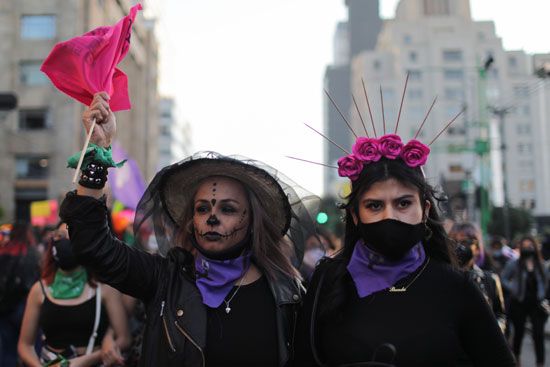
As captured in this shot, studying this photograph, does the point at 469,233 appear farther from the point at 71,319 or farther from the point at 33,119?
the point at 33,119

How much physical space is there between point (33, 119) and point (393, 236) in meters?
37.2

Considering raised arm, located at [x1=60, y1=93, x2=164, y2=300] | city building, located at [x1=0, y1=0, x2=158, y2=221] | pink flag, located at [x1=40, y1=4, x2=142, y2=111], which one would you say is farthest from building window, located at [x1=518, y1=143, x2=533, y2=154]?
raised arm, located at [x1=60, y1=93, x2=164, y2=300]

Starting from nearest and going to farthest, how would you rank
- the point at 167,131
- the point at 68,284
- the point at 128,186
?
the point at 68,284, the point at 128,186, the point at 167,131

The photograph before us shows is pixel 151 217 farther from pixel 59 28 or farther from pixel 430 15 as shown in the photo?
pixel 430 15

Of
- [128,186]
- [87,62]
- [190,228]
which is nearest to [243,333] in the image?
[190,228]

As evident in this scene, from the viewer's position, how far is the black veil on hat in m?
3.04

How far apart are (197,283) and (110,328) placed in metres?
1.68

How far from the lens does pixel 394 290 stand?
2.46m

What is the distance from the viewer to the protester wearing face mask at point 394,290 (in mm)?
2352

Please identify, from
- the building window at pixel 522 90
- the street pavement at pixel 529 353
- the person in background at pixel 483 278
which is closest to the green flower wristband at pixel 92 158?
the person in background at pixel 483 278

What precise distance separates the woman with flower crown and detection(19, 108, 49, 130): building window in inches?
1429

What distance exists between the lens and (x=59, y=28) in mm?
35531

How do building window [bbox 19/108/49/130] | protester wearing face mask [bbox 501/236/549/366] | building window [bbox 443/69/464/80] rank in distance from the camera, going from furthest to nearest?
building window [bbox 443/69/464/80], building window [bbox 19/108/49/130], protester wearing face mask [bbox 501/236/549/366]

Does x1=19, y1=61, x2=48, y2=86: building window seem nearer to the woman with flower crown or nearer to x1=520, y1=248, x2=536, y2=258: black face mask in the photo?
x1=520, y1=248, x2=536, y2=258: black face mask
